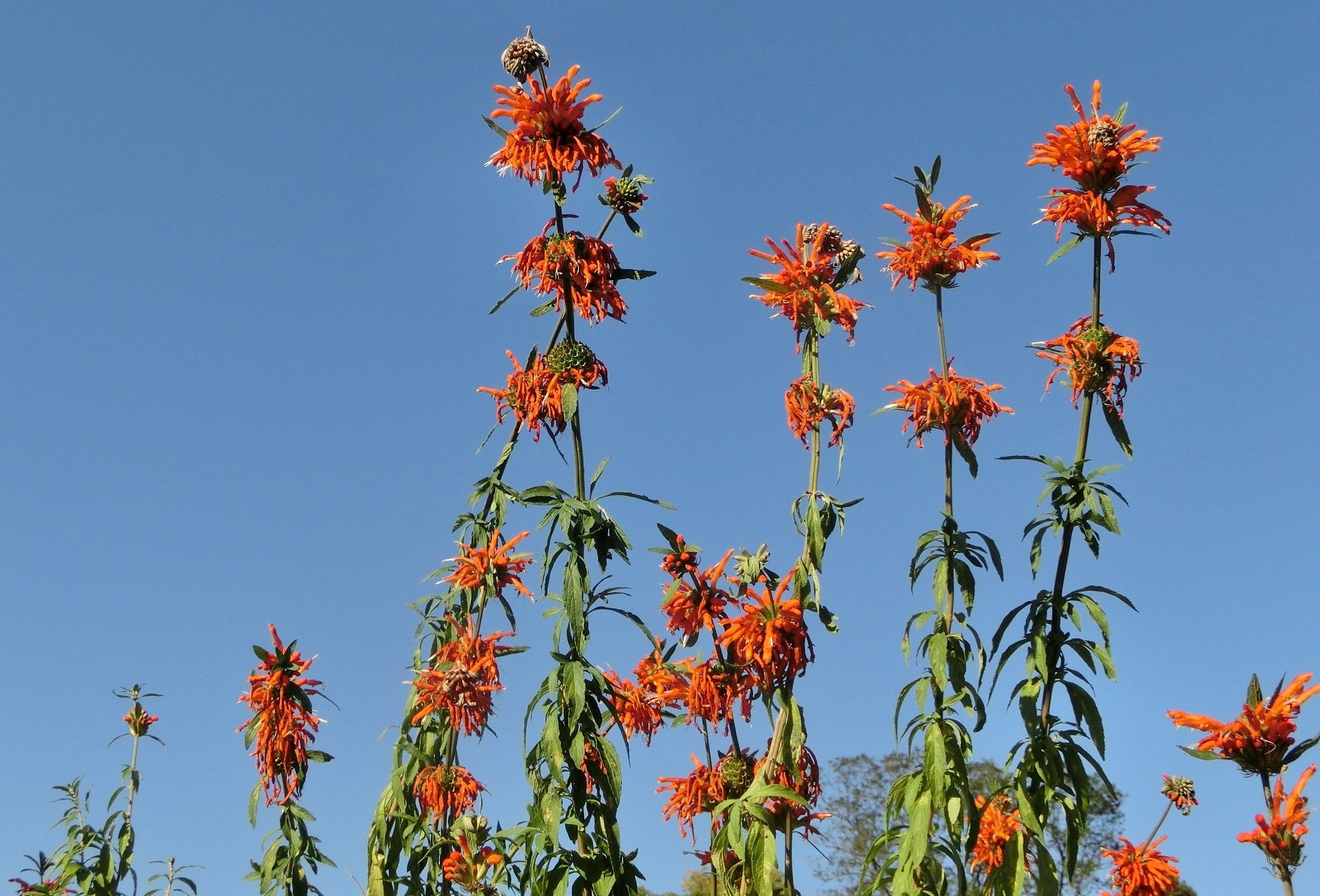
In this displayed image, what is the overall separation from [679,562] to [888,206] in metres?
1.66

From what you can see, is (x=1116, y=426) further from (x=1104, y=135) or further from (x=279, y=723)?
(x=279, y=723)

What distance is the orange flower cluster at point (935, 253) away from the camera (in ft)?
16.5

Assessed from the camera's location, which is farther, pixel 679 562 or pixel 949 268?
pixel 949 268


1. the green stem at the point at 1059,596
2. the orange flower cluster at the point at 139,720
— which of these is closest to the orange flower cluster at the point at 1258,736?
the green stem at the point at 1059,596

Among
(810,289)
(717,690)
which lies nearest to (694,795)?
(717,690)

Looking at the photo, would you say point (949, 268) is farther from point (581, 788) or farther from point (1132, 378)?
point (581, 788)

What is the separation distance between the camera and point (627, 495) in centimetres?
449

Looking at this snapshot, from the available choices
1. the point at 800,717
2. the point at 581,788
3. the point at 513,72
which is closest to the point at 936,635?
the point at 800,717

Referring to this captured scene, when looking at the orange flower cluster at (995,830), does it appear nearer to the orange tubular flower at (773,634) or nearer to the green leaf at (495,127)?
the orange tubular flower at (773,634)

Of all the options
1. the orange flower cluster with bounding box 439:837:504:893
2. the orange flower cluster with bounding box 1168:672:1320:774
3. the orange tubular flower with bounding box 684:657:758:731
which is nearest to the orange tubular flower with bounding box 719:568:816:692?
the orange tubular flower with bounding box 684:657:758:731

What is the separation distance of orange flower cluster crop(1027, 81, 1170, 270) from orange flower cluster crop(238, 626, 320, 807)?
3230mm

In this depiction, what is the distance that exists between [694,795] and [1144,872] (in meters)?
2.41

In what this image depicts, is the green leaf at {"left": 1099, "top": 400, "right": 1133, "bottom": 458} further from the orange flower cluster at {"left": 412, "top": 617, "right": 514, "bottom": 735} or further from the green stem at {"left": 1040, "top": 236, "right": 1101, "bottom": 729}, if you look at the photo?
the orange flower cluster at {"left": 412, "top": 617, "right": 514, "bottom": 735}

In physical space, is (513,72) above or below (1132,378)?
above
